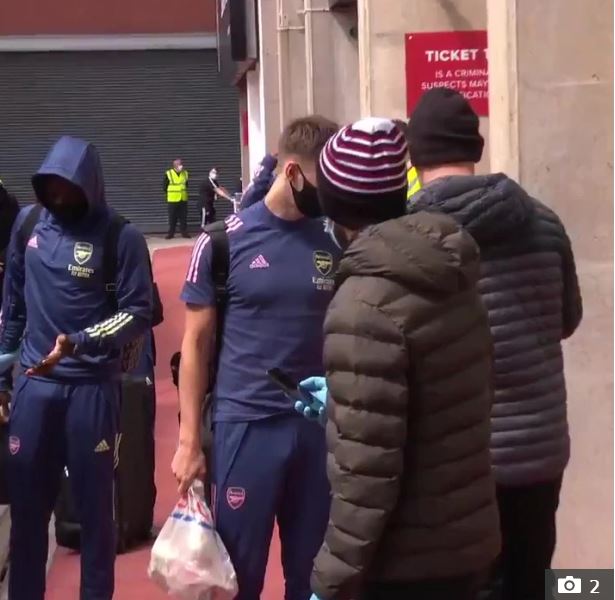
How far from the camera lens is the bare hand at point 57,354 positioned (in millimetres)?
4812

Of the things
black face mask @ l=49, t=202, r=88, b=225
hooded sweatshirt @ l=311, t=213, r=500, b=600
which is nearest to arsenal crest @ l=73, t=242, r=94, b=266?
black face mask @ l=49, t=202, r=88, b=225

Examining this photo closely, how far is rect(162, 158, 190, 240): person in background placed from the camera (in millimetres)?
31344

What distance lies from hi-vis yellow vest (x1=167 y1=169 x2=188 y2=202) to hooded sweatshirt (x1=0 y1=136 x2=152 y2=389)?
2632 cm

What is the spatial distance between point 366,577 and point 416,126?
1631mm

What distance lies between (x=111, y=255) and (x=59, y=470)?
0.92 meters

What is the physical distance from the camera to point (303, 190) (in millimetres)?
4035

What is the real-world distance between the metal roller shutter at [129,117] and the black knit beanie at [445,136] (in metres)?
28.8

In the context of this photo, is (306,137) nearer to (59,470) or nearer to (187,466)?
(187,466)

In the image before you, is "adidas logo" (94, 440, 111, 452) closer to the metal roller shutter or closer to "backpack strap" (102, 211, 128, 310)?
"backpack strap" (102, 211, 128, 310)

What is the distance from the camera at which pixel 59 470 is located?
5.17m

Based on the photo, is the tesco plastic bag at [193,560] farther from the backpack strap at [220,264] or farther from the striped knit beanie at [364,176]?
the striped knit beanie at [364,176]

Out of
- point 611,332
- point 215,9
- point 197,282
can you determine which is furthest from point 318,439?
point 215,9

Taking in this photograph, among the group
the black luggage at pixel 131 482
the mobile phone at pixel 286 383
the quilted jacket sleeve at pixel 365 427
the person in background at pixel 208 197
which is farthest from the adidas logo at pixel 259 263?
the person in background at pixel 208 197

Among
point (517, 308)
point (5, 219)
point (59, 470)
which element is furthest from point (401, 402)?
point (5, 219)
